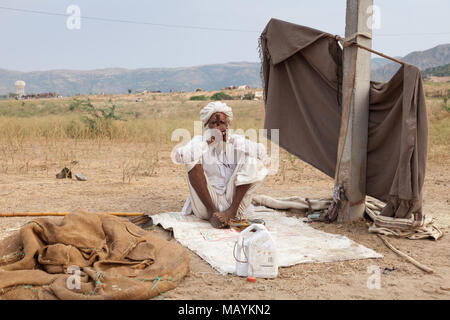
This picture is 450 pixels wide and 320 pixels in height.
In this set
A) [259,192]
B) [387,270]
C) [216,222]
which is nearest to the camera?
[387,270]

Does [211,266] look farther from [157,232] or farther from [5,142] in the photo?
[5,142]

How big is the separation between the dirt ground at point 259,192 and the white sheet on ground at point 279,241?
0.35 feet

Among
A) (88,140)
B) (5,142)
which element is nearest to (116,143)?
(88,140)

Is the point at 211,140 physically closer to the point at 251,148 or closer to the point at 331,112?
the point at 251,148

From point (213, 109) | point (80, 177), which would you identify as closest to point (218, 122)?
point (213, 109)

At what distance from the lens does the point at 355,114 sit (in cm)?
458

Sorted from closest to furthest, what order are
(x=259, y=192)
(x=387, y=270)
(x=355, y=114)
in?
(x=387, y=270)
(x=355, y=114)
(x=259, y=192)

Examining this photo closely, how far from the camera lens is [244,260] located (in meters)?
3.23

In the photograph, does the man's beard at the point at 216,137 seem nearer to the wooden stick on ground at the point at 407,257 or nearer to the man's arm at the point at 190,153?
the man's arm at the point at 190,153

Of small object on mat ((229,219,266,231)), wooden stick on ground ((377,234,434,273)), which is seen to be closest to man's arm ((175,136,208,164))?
small object on mat ((229,219,266,231))

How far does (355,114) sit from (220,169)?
1.50m

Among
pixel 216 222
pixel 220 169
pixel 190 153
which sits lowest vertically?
pixel 216 222

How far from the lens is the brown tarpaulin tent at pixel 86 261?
271 cm
